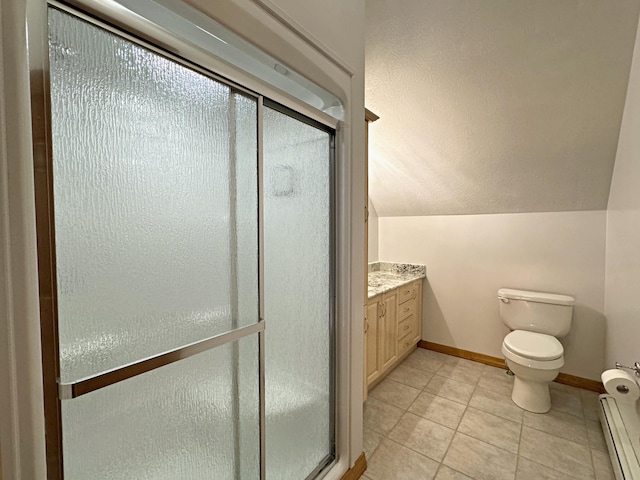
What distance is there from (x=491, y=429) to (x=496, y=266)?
4.55ft

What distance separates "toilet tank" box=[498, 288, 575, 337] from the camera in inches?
88.3

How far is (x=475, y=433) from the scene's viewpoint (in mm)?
1803

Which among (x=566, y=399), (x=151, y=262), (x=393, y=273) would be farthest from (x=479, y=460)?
(x=151, y=262)

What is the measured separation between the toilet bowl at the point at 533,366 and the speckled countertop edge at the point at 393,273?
0.94 metres

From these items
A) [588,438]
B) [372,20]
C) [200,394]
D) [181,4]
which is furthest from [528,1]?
[588,438]

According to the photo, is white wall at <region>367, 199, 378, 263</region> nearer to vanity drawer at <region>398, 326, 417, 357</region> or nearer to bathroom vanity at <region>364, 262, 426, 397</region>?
bathroom vanity at <region>364, 262, 426, 397</region>

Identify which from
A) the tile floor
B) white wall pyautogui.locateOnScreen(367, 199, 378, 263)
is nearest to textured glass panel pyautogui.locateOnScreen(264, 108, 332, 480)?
the tile floor

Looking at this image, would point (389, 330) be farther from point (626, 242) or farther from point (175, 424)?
point (175, 424)

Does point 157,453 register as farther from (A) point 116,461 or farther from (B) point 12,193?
(B) point 12,193

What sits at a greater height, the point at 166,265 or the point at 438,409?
the point at 166,265

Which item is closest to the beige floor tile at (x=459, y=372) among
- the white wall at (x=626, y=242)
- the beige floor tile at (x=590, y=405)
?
the beige floor tile at (x=590, y=405)

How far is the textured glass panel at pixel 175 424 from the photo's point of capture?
2.16 ft

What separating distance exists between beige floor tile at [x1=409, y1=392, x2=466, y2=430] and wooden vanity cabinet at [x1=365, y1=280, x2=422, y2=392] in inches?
13.2

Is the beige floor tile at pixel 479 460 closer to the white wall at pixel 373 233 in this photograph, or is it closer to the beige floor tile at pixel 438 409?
the beige floor tile at pixel 438 409
